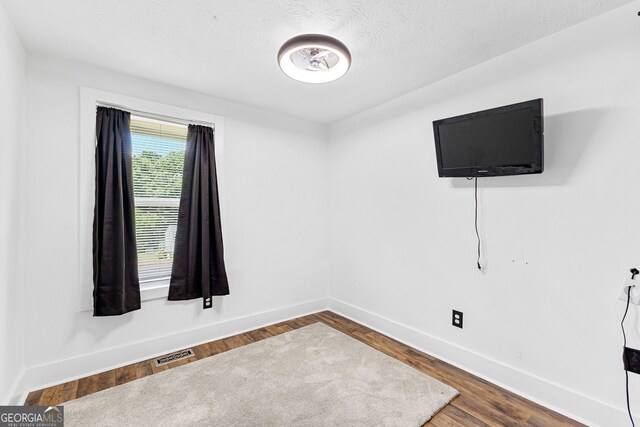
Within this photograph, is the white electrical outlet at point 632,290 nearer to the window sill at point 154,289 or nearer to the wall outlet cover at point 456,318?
the wall outlet cover at point 456,318

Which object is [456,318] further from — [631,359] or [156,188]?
[156,188]

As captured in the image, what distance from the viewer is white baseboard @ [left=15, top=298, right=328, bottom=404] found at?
2.03 meters

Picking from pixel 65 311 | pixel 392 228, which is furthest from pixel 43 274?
pixel 392 228

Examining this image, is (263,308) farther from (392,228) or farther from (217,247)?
(392,228)

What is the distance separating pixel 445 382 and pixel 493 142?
5.65ft

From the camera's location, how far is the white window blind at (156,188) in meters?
2.52

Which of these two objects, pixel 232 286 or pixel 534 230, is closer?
pixel 534 230

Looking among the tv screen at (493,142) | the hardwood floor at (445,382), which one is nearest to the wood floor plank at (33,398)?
the hardwood floor at (445,382)

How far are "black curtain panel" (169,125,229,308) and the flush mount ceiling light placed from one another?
1.25 meters

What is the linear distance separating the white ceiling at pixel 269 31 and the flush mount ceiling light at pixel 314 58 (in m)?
0.11

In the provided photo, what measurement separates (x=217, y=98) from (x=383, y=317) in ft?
9.01

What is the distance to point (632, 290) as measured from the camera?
5.22 ft

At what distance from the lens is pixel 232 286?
2.97 metres

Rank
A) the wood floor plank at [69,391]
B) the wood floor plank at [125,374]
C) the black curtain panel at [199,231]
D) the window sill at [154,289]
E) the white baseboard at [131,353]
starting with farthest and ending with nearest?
the black curtain panel at [199,231] < the window sill at [154,289] < the wood floor plank at [125,374] < the white baseboard at [131,353] < the wood floor plank at [69,391]
